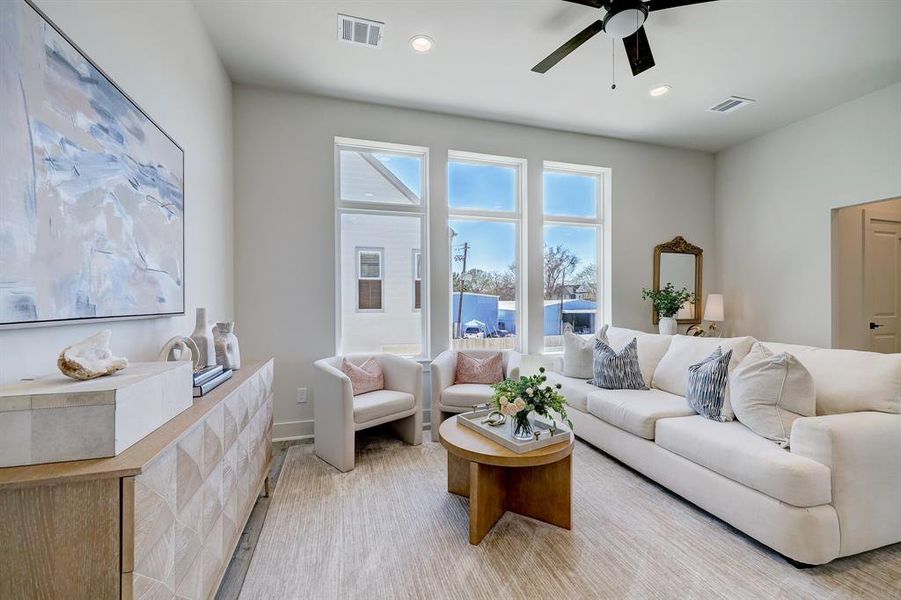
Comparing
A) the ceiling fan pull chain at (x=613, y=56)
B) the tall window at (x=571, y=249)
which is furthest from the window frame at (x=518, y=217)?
the ceiling fan pull chain at (x=613, y=56)

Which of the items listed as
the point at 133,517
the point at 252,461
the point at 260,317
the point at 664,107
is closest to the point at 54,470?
the point at 133,517

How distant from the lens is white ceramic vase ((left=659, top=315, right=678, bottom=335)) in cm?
454

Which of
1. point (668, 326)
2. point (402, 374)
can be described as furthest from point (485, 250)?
point (668, 326)

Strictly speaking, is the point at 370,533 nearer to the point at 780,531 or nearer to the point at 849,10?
the point at 780,531

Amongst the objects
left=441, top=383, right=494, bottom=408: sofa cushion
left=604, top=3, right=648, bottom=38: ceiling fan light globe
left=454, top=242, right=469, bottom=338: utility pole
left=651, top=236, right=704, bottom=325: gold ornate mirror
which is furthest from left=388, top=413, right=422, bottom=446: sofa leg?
left=651, top=236, right=704, bottom=325: gold ornate mirror

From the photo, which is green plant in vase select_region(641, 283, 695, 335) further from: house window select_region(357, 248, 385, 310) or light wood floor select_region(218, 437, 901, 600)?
house window select_region(357, 248, 385, 310)

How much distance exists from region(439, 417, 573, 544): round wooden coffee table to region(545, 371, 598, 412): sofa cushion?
121cm

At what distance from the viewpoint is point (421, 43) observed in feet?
9.31

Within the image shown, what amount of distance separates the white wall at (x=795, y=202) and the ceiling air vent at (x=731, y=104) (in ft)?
3.01

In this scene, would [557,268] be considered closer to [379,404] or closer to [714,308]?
[714,308]

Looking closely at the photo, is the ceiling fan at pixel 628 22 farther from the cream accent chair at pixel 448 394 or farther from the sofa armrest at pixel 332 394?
the sofa armrest at pixel 332 394

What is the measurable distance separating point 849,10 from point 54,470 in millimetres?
4505

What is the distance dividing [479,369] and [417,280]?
3.67 feet

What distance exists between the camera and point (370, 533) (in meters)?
2.09
